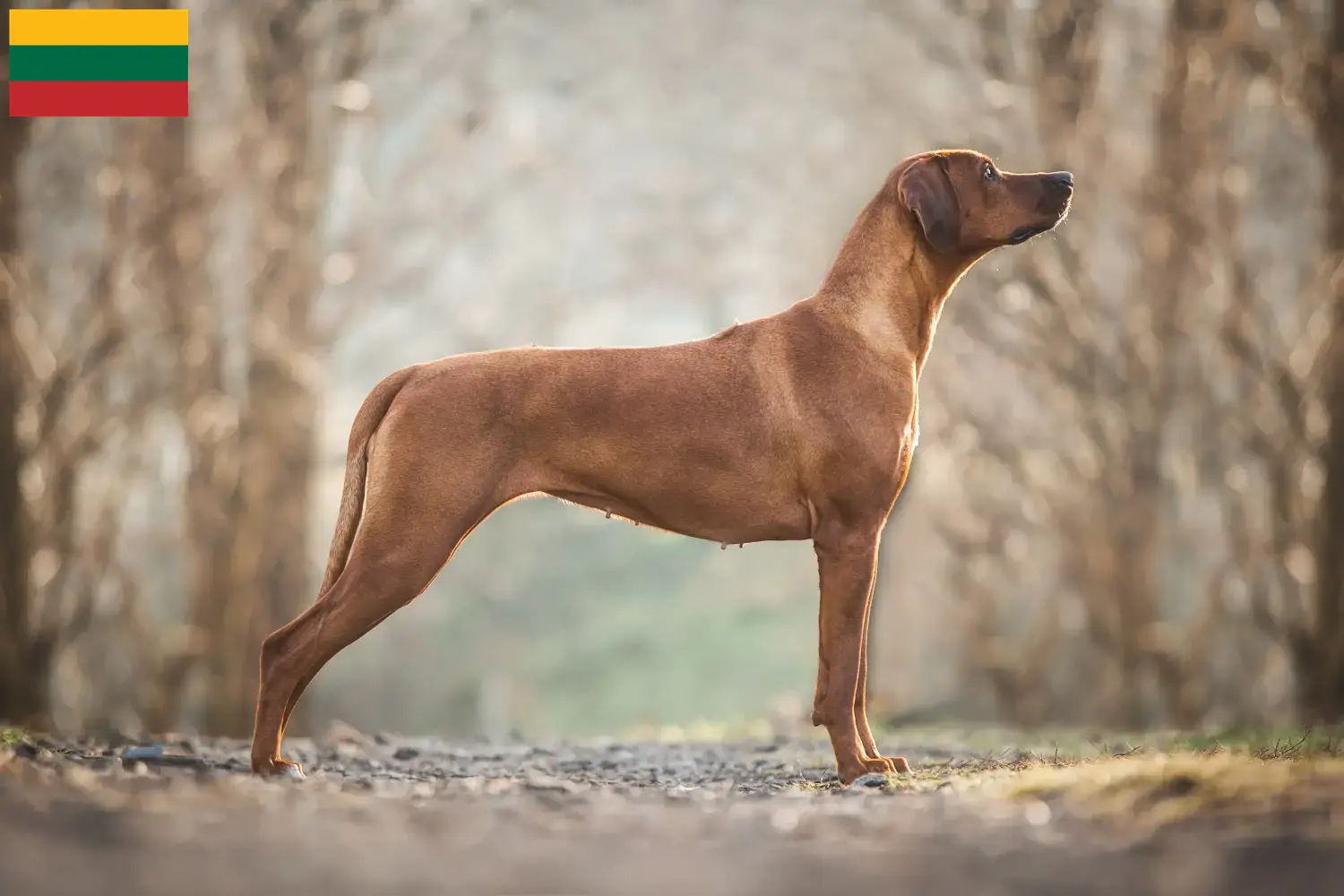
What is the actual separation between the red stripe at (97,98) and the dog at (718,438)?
7145 mm

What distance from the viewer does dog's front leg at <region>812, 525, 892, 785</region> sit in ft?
20.2

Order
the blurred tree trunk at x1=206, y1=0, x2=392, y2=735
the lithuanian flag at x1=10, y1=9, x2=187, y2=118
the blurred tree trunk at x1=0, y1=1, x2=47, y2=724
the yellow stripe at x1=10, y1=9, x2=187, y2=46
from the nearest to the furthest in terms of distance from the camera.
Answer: the blurred tree trunk at x1=0, y1=1, x2=47, y2=724
the lithuanian flag at x1=10, y1=9, x2=187, y2=118
the yellow stripe at x1=10, y1=9, x2=187, y2=46
the blurred tree trunk at x1=206, y1=0, x2=392, y2=735

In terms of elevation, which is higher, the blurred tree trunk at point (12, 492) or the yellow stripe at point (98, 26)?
the yellow stripe at point (98, 26)

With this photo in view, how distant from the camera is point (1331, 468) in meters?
11.1

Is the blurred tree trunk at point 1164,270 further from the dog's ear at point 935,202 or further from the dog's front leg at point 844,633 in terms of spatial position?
the dog's front leg at point 844,633

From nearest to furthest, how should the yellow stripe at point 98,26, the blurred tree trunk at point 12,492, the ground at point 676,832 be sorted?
the ground at point 676,832 → the blurred tree trunk at point 12,492 → the yellow stripe at point 98,26

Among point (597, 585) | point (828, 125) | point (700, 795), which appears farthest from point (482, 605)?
point (700, 795)

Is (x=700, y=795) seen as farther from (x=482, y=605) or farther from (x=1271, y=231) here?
(x=482, y=605)

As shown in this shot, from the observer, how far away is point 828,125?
18859mm

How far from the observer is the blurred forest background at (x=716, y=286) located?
44.8ft

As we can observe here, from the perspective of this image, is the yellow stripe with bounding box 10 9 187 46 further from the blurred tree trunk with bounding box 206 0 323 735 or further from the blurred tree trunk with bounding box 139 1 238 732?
the blurred tree trunk with bounding box 206 0 323 735

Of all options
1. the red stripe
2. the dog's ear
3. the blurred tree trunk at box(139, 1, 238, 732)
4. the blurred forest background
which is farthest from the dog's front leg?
the blurred tree trunk at box(139, 1, 238, 732)

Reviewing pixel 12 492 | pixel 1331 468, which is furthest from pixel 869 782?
pixel 12 492

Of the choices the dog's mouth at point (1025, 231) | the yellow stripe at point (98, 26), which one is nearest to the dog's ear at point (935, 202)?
the dog's mouth at point (1025, 231)
